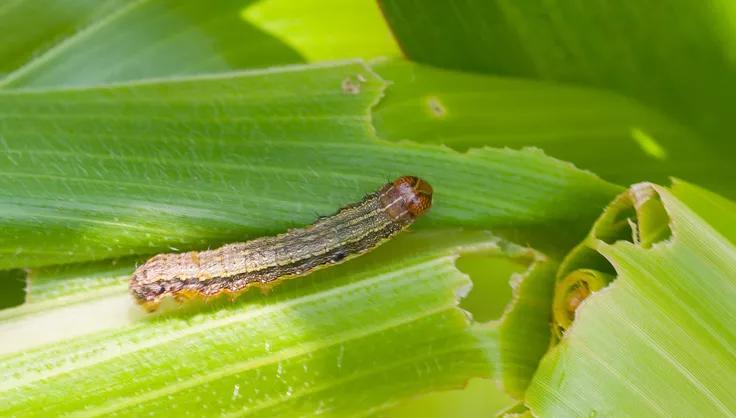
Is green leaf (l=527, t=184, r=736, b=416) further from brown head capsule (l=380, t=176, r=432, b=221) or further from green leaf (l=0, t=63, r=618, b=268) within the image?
brown head capsule (l=380, t=176, r=432, b=221)

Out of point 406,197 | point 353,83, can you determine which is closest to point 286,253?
point 406,197

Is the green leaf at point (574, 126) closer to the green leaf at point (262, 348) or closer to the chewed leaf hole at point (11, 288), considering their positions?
the green leaf at point (262, 348)

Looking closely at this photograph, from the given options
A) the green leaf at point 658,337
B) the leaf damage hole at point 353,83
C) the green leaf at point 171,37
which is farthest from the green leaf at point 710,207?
the green leaf at point 171,37

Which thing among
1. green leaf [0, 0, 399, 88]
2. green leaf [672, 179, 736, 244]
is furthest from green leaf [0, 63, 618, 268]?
green leaf [0, 0, 399, 88]

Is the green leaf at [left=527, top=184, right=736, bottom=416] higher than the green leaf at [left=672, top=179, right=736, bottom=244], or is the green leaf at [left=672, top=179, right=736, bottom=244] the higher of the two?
the green leaf at [left=672, top=179, right=736, bottom=244]

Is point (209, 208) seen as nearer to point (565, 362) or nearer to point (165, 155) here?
point (165, 155)
